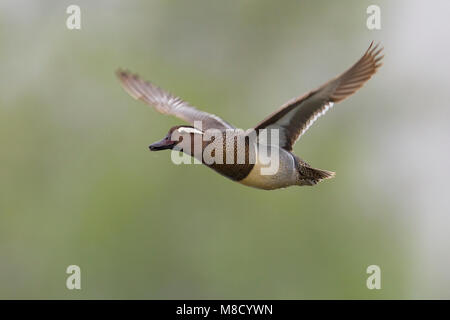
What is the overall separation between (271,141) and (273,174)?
0.38 m

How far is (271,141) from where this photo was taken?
955cm

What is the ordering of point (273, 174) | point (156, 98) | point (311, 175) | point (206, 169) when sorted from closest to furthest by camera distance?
point (273, 174)
point (311, 175)
point (156, 98)
point (206, 169)

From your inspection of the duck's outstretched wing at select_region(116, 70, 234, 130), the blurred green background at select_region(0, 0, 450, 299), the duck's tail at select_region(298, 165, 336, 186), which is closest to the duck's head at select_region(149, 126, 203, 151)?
the duck's tail at select_region(298, 165, 336, 186)

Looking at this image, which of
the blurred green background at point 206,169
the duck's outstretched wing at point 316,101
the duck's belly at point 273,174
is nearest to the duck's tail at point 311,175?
the duck's belly at point 273,174

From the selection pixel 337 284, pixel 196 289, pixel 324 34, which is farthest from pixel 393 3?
pixel 196 289

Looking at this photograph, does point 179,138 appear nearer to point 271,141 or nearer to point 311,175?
point 271,141

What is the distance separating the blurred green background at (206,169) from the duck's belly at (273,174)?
826cm

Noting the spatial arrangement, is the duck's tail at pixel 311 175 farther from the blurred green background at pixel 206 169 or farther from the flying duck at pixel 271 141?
the blurred green background at pixel 206 169

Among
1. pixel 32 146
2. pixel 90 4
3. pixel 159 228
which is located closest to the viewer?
pixel 159 228

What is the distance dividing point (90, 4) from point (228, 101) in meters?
4.42

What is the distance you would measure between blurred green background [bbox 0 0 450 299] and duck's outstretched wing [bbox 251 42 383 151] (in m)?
8.17

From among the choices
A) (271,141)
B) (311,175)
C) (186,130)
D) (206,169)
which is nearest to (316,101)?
(271,141)

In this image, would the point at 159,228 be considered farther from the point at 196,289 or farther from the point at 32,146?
the point at 32,146
